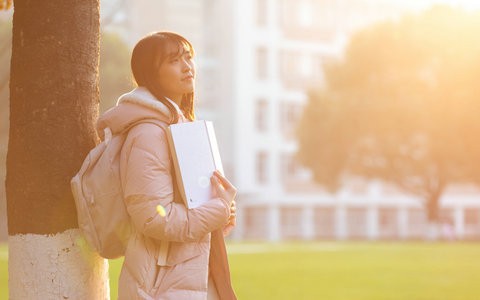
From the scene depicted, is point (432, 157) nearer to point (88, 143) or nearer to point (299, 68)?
point (299, 68)

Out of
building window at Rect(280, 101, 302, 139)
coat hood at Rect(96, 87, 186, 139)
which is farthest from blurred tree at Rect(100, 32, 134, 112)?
coat hood at Rect(96, 87, 186, 139)

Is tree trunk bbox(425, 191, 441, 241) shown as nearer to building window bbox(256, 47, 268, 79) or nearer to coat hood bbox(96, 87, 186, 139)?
building window bbox(256, 47, 268, 79)

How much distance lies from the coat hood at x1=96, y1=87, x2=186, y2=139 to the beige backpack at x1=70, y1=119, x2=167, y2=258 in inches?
0.8

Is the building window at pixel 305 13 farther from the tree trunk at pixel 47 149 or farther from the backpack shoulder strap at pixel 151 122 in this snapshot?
the backpack shoulder strap at pixel 151 122

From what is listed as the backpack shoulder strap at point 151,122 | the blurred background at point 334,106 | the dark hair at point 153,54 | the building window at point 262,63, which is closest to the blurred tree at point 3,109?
the blurred background at point 334,106

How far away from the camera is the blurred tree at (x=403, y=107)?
39156 millimetres

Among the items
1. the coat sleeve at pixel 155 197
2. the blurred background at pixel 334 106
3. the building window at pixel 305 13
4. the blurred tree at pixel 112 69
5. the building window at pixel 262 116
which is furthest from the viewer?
the building window at pixel 305 13

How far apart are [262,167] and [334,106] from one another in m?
19.5

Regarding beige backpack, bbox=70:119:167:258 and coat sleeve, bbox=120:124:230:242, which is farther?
beige backpack, bbox=70:119:167:258

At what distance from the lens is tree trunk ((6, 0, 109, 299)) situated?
3521 mm

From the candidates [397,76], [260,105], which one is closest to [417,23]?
[397,76]

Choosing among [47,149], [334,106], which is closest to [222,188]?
[47,149]

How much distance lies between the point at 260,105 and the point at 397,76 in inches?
790

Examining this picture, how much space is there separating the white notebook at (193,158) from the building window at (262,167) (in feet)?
184
